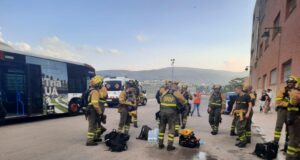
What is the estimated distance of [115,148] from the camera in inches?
255

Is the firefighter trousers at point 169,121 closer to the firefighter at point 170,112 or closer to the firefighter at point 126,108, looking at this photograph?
the firefighter at point 170,112

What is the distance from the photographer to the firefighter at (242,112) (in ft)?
24.4

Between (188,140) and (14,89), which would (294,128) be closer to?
(188,140)

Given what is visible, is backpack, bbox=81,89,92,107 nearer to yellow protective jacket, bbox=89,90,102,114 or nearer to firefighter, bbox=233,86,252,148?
yellow protective jacket, bbox=89,90,102,114

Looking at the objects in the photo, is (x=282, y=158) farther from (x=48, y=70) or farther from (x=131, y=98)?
(x=48, y=70)

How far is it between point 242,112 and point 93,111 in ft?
14.8

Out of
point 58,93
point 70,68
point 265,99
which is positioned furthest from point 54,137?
point 265,99

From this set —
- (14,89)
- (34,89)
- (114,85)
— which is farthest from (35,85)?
(114,85)

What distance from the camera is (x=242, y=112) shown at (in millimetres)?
7594

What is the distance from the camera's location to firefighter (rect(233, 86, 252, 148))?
7434mm

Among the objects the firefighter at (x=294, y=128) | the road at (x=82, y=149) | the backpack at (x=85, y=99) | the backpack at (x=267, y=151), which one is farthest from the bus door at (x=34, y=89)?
the firefighter at (x=294, y=128)

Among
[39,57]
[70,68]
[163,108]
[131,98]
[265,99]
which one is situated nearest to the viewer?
[163,108]

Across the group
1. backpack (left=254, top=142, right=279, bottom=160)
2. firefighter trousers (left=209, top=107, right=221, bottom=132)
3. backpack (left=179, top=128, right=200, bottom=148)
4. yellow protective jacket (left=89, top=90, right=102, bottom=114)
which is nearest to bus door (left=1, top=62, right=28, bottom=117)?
yellow protective jacket (left=89, top=90, right=102, bottom=114)

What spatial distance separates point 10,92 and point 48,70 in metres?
2.20
